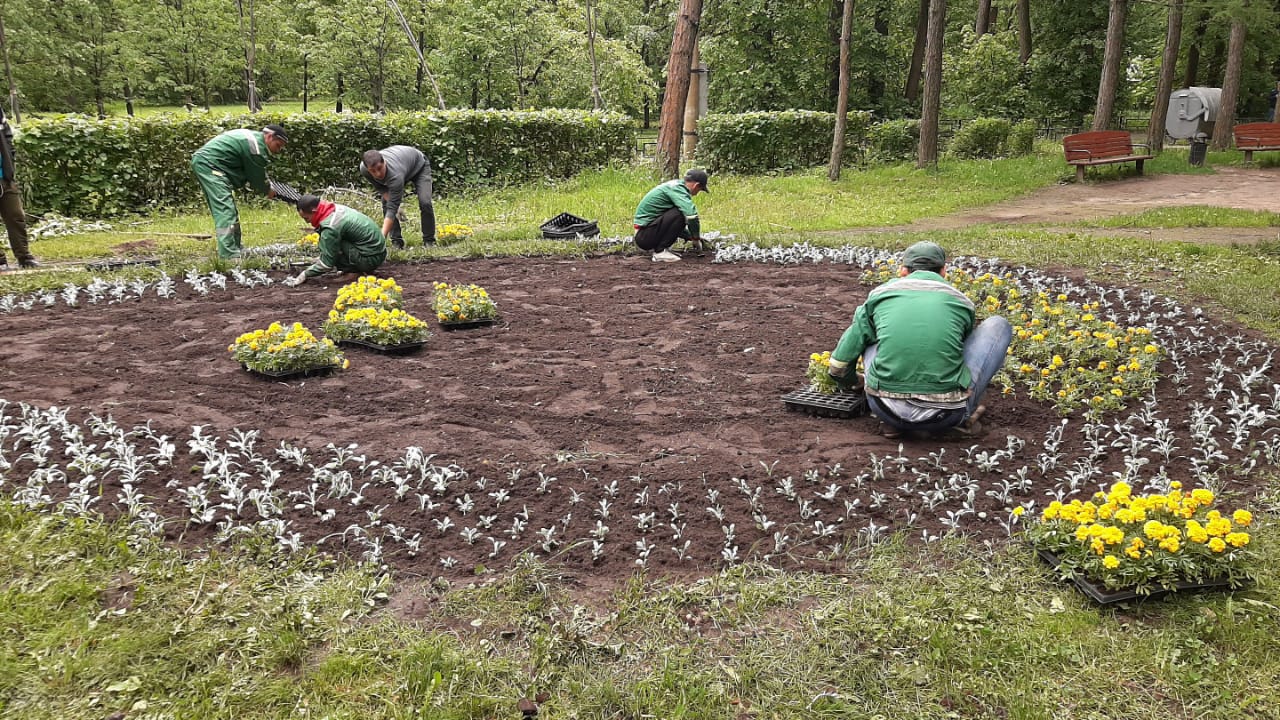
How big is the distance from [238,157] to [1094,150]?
1516 cm

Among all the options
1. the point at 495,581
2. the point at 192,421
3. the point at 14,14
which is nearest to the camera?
the point at 495,581

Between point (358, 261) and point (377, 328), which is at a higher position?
point (358, 261)

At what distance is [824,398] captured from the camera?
16.4 feet

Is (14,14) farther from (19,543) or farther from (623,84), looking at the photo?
(19,543)

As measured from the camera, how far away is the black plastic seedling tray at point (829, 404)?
4.87 meters

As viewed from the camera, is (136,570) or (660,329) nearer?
(136,570)

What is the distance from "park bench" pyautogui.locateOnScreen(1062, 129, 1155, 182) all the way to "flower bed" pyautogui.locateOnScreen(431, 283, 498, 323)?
1347 centimetres

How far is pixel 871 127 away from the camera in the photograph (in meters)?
19.6

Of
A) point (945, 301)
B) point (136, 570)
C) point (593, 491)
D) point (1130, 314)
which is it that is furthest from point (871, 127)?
point (136, 570)

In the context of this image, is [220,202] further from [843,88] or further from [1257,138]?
[1257,138]

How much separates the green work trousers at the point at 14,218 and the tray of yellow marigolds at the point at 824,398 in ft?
29.4

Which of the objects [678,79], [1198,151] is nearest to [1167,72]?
[1198,151]

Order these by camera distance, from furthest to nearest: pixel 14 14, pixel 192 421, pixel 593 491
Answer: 1. pixel 14 14
2. pixel 192 421
3. pixel 593 491

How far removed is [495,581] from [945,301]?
9.26 ft
